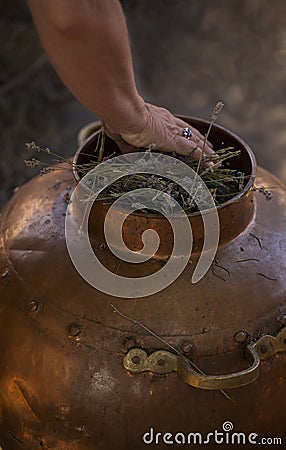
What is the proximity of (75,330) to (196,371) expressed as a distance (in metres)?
0.26

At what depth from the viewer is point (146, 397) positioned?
4.42ft

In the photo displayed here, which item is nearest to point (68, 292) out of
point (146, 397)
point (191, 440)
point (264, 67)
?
point (146, 397)

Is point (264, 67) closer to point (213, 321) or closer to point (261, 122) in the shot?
point (261, 122)

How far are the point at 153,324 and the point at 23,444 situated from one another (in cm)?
42

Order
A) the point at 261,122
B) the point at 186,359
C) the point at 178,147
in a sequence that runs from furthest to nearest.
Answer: the point at 261,122, the point at 178,147, the point at 186,359

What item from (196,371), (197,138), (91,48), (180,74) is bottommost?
(180,74)

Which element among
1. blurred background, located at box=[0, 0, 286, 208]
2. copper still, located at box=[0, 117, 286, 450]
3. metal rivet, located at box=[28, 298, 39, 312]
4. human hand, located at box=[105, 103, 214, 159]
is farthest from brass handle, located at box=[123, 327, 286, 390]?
blurred background, located at box=[0, 0, 286, 208]

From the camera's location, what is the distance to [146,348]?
135cm

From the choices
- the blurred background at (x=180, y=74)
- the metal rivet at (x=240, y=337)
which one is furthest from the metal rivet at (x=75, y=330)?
the blurred background at (x=180, y=74)

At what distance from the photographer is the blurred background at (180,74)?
3.13 meters

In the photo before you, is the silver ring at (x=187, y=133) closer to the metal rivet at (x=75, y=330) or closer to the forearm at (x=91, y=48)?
the forearm at (x=91, y=48)

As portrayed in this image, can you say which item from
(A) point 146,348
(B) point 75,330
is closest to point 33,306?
(B) point 75,330

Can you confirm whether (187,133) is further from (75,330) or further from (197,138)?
(75,330)

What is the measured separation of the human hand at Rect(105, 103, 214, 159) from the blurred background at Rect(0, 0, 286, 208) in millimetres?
1441
